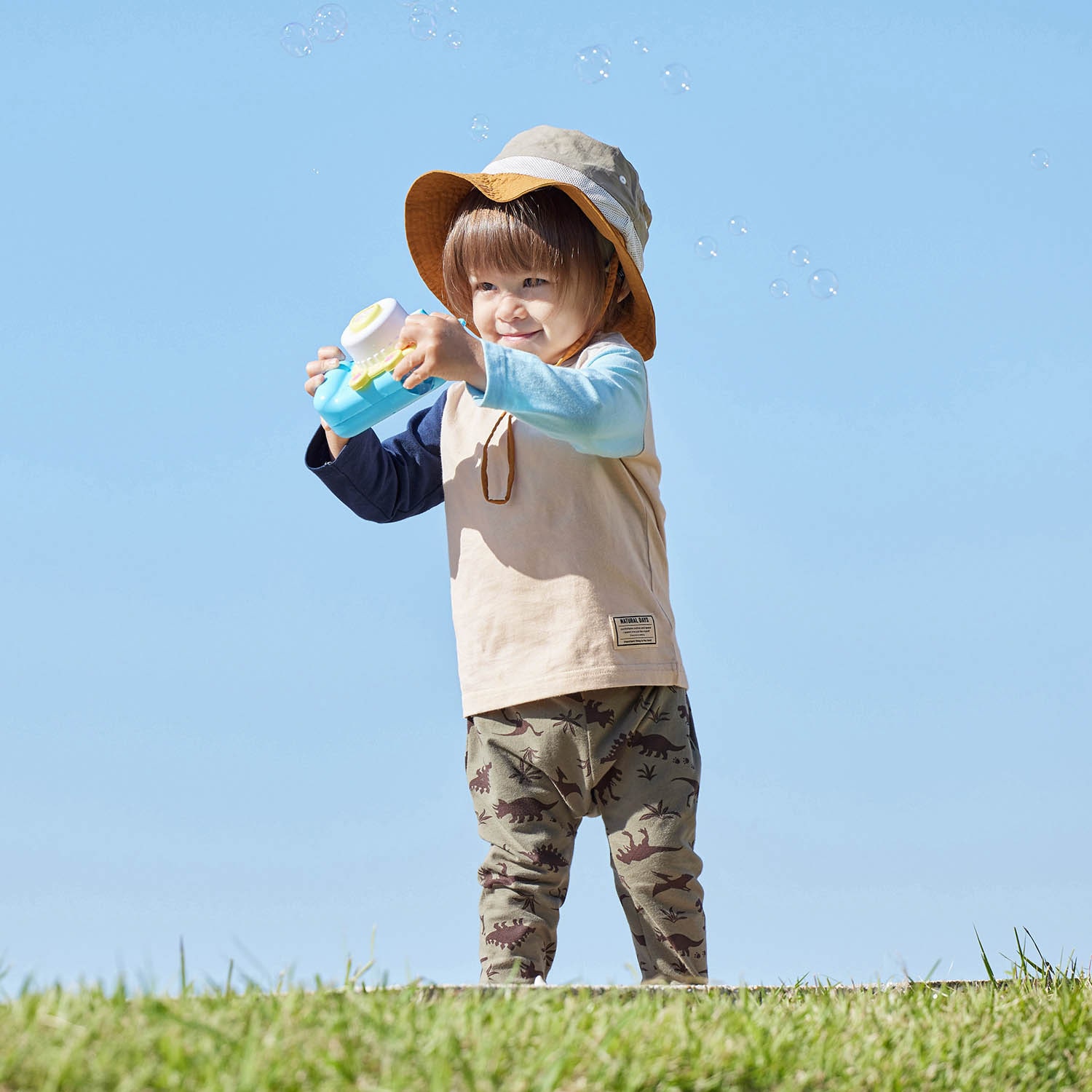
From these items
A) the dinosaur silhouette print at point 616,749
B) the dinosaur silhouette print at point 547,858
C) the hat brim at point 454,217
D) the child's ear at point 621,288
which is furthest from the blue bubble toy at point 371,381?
the dinosaur silhouette print at point 547,858

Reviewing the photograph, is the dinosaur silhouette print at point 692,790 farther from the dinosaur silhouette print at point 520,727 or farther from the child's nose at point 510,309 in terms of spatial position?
the child's nose at point 510,309

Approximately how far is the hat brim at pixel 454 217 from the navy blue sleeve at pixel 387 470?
34cm

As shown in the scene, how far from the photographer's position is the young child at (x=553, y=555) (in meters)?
2.63

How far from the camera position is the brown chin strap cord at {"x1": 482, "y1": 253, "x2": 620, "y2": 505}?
2811 mm

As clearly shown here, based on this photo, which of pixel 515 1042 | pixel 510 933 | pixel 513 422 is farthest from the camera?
pixel 513 422

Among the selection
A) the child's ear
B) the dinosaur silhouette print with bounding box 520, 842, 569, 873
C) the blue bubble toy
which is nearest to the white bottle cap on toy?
the blue bubble toy

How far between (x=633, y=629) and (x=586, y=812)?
41 centimetres

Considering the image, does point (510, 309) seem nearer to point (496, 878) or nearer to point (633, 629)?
point (633, 629)

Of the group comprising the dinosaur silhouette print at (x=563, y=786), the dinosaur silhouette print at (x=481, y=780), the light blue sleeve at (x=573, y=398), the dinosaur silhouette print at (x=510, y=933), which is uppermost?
the light blue sleeve at (x=573, y=398)

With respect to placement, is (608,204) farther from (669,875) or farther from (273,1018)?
(273,1018)

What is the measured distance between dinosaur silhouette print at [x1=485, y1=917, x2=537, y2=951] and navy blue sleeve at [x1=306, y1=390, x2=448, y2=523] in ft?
3.38

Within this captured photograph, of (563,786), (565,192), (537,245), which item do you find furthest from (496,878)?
(565,192)

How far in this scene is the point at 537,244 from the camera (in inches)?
Answer: 115

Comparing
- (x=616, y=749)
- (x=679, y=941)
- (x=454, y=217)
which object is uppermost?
(x=454, y=217)
